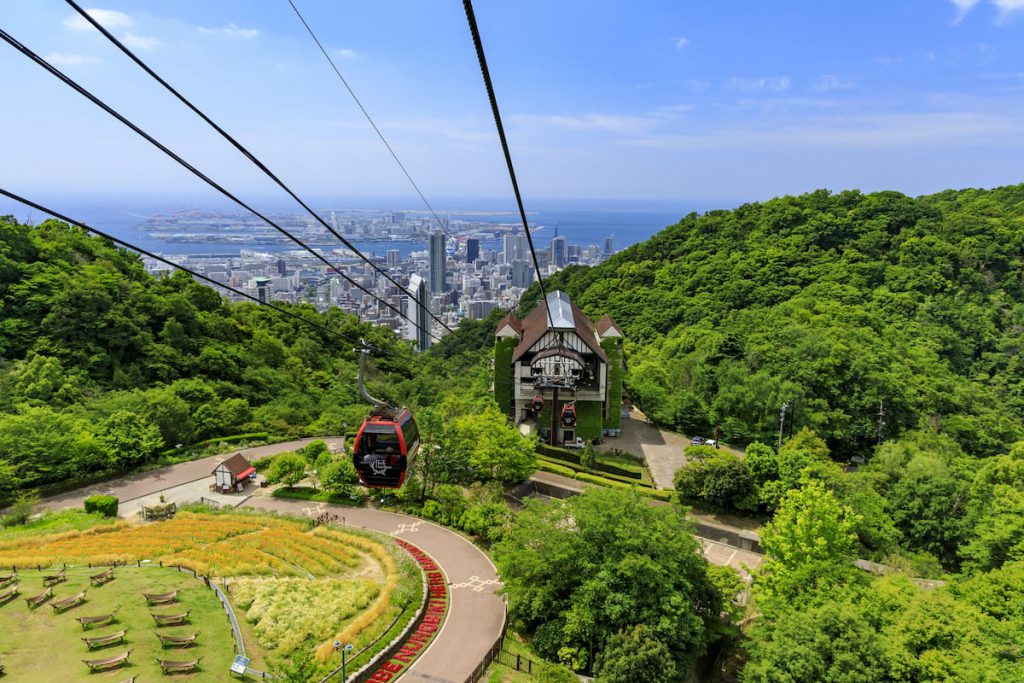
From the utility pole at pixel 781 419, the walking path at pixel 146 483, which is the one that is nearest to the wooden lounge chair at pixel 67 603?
the walking path at pixel 146 483

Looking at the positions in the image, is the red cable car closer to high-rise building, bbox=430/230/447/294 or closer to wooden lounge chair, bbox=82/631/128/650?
wooden lounge chair, bbox=82/631/128/650

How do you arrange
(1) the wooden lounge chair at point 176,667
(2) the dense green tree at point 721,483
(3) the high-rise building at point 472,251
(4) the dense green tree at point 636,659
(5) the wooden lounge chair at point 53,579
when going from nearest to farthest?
(1) the wooden lounge chair at point 176,667
(4) the dense green tree at point 636,659
(5) the wooden lounge chair at point 53,579
(2) the dense green tree at point 721,483
(3) the high-rise building at point 472,251

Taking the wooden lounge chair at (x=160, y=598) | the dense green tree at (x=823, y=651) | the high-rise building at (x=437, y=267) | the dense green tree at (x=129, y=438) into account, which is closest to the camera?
the dense green tree at (x=823, y=651)

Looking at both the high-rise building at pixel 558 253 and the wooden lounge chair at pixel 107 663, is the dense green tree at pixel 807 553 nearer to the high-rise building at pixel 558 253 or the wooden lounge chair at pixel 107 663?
the wooden lounge chair at pixel 107 663

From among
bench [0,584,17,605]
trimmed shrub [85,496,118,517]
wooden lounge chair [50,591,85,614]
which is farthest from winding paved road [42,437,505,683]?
bench [0,584,17,605]

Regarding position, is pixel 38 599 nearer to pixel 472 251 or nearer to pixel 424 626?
pixel 424 626
